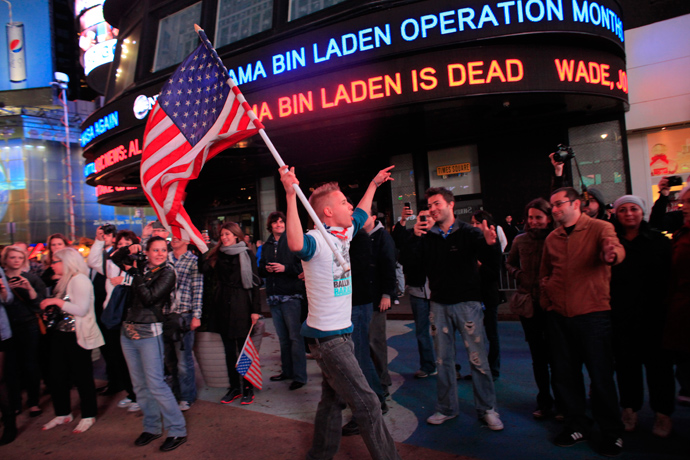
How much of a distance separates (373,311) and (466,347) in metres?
1.05

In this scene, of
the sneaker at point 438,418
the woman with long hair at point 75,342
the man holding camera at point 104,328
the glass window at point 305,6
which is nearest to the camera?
the sneaker at point 438,418

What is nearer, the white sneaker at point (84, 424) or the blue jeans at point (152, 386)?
the blue jeans at point (152, 386)

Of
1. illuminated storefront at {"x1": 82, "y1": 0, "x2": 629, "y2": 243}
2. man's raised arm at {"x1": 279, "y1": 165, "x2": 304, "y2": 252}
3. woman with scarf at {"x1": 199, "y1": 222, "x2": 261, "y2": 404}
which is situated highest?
illuminated storefront at {"x1": 82, "y1": 0, "x2": 629, "y2": 243}

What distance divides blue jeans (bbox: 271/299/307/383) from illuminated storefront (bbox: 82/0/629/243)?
4.67 m

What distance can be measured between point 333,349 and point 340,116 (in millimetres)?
6631

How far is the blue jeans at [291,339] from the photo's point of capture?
209 inches

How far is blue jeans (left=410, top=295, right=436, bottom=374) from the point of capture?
535cm

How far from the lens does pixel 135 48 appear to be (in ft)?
45.2

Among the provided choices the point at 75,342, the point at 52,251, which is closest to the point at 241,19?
the point at 52,251

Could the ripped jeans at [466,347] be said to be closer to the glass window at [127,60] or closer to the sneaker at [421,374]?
the sneaker at [421,374]

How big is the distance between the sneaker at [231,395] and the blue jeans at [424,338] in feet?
7.51

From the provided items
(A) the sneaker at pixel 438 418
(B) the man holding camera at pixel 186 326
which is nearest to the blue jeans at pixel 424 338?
(A) the sneaker at pixel 438 418

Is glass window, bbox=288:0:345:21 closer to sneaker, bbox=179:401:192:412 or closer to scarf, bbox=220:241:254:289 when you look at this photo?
scarf, bbox=220:241:254:289

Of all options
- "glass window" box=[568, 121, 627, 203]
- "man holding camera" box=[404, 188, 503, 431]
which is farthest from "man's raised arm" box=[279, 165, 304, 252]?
"glass window" box=[568, 121, 627, 203]
